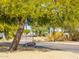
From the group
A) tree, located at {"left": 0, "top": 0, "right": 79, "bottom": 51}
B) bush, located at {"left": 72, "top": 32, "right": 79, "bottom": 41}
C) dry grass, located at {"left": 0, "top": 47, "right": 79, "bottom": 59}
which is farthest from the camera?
bush, located at {"left": 72, "top": 32, "right": 79, "bottom": 41}

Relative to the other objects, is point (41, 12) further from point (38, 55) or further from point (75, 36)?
point (75, 36)

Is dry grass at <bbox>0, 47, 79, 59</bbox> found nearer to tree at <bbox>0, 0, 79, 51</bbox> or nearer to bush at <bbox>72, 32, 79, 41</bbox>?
tree at <bbox>0, 0, 79, 51</bbox>

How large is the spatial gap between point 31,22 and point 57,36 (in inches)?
1004

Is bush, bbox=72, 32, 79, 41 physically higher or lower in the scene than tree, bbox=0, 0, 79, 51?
lower

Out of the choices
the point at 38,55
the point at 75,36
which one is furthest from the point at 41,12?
the point at 75,36

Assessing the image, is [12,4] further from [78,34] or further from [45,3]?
[78,34]

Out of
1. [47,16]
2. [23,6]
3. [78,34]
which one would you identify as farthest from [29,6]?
[78,34]

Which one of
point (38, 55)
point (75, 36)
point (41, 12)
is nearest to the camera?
point (38, 55)

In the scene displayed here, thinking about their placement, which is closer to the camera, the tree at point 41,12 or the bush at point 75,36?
the tree at point 41,12

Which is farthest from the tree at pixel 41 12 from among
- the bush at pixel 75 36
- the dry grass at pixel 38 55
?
the bush at pixel 75 36

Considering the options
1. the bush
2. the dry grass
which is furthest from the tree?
the bush

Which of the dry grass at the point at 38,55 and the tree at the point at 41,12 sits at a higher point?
the tree at the point at 41,12

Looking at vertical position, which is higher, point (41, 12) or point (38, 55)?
point (41, 12)

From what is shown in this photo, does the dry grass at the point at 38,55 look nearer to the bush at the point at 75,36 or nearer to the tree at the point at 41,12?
the tree at the point at 41,12
